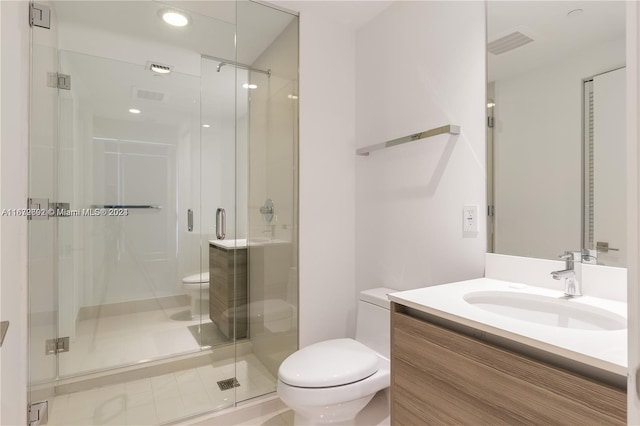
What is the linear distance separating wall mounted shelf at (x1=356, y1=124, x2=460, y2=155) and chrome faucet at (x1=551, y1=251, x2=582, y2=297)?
69 centimetres

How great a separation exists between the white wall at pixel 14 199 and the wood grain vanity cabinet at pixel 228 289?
0.99 metres

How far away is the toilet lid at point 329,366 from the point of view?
1.40 metres

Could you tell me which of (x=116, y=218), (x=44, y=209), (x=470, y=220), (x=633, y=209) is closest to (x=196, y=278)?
(x=116, y=218)

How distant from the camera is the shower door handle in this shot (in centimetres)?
229

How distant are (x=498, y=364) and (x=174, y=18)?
8.08ft

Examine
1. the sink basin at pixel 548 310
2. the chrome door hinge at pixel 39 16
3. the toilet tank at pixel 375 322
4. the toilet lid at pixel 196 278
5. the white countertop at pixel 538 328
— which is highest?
the chrome door hinge at pixel 39 16

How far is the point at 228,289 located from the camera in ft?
7.23

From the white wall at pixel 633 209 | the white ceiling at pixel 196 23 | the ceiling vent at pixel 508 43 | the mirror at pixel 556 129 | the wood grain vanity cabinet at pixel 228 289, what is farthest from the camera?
the wood grain vanity cabinet at pixel 228 289

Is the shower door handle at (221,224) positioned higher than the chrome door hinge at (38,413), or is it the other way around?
the shower door handle at (221,224)

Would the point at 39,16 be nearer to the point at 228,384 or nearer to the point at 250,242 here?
the point at 250,242

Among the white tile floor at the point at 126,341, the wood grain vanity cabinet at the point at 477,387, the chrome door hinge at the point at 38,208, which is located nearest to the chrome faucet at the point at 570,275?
the wood grain vanity cabinet at the point at 477,387

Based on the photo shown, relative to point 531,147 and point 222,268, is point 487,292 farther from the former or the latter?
point 222,268

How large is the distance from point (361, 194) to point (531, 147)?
103cm

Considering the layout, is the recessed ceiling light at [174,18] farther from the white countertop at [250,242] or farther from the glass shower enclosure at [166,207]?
the white countertop at [250,242]
